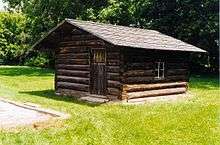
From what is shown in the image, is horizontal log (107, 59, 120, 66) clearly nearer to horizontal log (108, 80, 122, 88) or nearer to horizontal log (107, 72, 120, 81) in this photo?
horizontal log (107, 72, 120, 81)

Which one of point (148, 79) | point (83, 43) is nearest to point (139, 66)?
point (148, 79)

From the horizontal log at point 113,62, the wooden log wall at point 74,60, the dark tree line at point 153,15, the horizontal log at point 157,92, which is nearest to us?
the horizontal log at point 113,62

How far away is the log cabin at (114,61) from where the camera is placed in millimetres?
20391

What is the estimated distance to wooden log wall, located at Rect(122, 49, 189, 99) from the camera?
20.5 m

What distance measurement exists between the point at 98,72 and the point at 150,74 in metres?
2.73

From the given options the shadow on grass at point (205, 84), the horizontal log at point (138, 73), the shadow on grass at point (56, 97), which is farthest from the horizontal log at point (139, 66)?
the shadow on grass at point (205, 84)

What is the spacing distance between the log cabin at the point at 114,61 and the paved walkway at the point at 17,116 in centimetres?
494

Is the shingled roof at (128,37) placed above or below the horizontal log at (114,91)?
above

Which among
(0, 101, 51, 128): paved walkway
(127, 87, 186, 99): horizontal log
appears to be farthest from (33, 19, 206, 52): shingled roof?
(0, 101, 51, 128): paved walkway

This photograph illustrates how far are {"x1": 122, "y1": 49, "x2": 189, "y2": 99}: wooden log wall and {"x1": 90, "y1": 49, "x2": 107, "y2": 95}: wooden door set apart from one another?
1.46 meters

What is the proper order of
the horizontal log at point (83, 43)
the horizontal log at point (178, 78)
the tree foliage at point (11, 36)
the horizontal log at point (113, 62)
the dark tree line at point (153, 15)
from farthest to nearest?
the tree foliage at point (11, 36) → the dark tree line at point (153, 15) → the horizontal log at point (178, 78) → the horizontal log at point (83, 43) → the horizontal log at point (113, 62)

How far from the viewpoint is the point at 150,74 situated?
22.0m

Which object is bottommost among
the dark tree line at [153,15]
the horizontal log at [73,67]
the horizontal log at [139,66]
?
the horizontal log at [73,67]

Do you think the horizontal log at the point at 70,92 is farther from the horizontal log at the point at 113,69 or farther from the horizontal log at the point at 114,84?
the horizontal log at the point at 113,69
